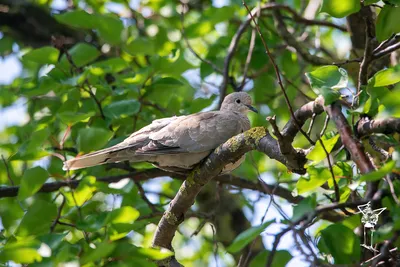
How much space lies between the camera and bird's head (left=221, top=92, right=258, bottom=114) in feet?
15.3

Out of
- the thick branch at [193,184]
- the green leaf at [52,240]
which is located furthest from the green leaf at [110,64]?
the green leaf at [52,240]

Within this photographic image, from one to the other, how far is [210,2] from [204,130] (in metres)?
2.81

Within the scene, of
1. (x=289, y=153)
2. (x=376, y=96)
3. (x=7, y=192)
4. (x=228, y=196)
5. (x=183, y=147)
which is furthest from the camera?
(x=228, y=196)

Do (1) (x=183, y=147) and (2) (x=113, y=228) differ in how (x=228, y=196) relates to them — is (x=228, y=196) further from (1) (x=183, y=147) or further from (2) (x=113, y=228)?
(2) (x=113, y=228)

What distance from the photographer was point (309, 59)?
455cm

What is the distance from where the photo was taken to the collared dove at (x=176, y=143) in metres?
3.79

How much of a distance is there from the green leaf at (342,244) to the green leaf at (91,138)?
1.70 meters

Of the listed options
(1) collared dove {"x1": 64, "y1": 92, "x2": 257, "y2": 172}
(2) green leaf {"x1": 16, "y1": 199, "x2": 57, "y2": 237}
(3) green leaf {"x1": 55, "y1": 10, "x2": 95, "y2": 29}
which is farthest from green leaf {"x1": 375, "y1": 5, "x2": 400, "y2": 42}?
(3) green leaf {"x1": 55, "y1": 10, "x2": 95, "y2": 29}

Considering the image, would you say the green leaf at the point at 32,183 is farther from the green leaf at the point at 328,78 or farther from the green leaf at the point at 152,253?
the green leaf at the point at 328,78

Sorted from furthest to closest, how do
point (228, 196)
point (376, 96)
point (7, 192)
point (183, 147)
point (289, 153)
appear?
1. point (228, 196)
2. point (7, 192)
3. point (183, 147)
4. point (289, 153)
5. point (376, 96)

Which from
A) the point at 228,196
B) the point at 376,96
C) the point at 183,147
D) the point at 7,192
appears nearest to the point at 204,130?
the point at 183,147

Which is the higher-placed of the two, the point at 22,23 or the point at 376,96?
the point at 376,96

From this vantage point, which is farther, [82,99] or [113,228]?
[82,99]

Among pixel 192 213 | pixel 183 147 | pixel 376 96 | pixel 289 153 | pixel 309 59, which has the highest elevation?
pixel 376 96
